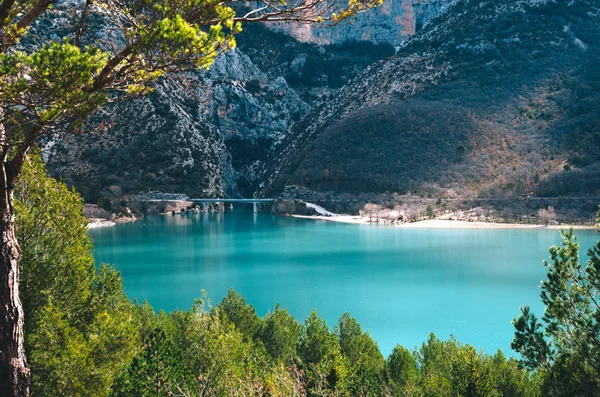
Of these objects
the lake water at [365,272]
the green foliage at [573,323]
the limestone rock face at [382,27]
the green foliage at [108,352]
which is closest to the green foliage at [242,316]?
the green foliage at [108,352]

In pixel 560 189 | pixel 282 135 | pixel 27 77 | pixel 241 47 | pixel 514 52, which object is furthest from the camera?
pixel 241 47

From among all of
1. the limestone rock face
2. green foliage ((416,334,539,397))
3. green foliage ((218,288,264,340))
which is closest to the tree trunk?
green foliage ((416,334,539,397))

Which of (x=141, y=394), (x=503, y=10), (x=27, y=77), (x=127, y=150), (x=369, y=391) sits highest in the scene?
(x=503, y=10)

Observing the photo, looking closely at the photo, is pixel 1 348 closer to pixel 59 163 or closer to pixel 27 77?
pixel 27 77

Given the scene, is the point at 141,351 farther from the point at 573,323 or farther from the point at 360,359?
the point at 573,323

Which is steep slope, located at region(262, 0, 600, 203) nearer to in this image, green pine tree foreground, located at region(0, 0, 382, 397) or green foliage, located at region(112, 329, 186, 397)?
green foliage, located at region(112, 329, 186, 397)

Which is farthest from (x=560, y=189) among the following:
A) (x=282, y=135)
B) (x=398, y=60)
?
(x=282, y=135)

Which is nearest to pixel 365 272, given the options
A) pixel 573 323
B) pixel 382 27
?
pixel 573 323
